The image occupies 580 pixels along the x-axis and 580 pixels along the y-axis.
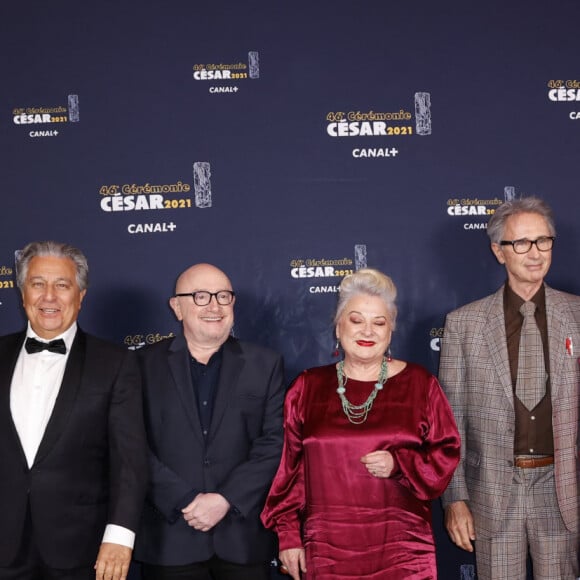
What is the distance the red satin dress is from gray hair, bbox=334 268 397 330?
0.87 ft

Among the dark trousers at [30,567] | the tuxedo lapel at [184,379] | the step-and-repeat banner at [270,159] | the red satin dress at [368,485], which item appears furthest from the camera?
the step-and-repeat banner at [270,159]

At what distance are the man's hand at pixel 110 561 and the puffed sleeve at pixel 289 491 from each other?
0.52m

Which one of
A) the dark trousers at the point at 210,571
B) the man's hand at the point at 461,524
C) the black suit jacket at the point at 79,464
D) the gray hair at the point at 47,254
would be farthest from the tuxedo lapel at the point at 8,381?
the man's hand at the point at 461,524

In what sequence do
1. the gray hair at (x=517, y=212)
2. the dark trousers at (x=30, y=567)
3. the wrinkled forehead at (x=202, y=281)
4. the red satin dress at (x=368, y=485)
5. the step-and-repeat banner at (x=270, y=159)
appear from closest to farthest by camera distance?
the dark trousers at (x=30, y=567)
the red satin dress at (x=368, y=485)
the wrinkled forehead at (x=202, y=281)
the gray hair at (x=517, y=212)
the step-and-repeat banner at (x=270, y=159)

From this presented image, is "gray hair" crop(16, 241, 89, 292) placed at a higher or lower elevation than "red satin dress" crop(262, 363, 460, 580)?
higher

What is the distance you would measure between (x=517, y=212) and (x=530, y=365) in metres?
0.64

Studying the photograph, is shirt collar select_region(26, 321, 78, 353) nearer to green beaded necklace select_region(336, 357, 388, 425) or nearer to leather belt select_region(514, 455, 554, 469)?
green beaded necklace select_region(336, 357, 388, 425)

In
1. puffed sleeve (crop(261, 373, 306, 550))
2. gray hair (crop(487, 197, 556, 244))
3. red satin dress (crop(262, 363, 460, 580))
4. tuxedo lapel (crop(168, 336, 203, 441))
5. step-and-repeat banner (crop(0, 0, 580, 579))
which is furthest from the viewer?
step-and-repeat banner (crop(0, 0, 580, 579))

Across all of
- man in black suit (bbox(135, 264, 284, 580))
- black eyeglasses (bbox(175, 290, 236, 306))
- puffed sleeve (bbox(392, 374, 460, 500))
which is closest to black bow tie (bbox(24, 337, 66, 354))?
man in black suit (bbox(135, 264, 284, 580))

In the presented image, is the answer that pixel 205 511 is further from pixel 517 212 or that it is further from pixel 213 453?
pixel 517 212

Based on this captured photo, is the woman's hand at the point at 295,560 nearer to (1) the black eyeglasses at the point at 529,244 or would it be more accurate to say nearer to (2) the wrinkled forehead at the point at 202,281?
(2) the wrinkled forehead at the point at 202,281

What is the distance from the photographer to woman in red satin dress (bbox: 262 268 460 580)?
247 cm

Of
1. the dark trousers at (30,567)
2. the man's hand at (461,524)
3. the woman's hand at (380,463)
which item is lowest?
the man's hand at (461,524)

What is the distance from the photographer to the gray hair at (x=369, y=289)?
2646 mm
